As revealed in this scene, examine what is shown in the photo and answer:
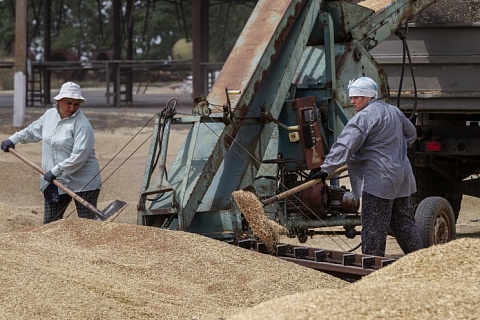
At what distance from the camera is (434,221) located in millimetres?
8703

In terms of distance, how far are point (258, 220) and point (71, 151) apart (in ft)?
6.06

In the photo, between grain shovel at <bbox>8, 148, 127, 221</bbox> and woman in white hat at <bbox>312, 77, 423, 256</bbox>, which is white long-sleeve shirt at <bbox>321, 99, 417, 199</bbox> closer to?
woman in white hat at <bbox>312, 77, 423, 256</bbox>

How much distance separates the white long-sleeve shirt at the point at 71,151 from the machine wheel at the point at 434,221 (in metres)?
2.52

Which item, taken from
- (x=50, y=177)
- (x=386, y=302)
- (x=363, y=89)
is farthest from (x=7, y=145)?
(x=386, y=302)

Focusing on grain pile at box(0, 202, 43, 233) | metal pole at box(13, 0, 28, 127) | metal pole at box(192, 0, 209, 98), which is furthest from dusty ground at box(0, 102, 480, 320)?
metal pole at box(192, 0, 209, 98)

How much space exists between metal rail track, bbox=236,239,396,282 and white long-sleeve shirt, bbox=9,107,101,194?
1.65 metres

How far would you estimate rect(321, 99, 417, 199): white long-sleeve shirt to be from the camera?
7.53 metres

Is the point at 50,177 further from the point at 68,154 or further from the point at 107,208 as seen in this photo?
the point at 107,208

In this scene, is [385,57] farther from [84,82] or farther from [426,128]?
[84,82]

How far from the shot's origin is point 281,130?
A: 8.54 metres

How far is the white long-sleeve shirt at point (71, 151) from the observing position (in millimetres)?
8555

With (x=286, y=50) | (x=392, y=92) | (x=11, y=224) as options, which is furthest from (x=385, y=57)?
(x=11, y=224)

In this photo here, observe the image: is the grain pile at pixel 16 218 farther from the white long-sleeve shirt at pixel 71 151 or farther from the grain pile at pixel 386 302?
the grain pile at pixel 386 302

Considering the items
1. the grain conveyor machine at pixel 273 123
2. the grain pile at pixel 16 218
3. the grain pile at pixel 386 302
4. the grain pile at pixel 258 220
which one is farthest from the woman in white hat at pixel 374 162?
the grain pile at pixel 16 218
